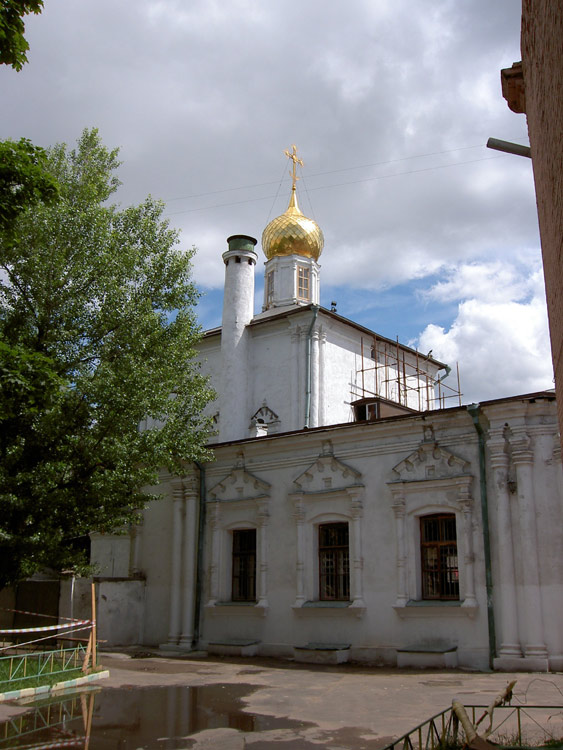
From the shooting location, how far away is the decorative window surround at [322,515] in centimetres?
Result: 1442

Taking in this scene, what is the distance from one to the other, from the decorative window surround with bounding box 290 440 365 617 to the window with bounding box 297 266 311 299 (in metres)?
11.3

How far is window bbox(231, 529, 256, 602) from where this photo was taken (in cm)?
1634

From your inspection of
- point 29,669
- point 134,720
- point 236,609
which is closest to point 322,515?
point 236,609

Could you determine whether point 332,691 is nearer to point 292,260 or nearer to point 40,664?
point 40,664

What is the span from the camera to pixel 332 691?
10578 mm

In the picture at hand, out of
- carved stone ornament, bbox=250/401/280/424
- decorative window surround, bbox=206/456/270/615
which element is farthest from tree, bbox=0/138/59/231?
carved stone ornament, bbox=250/401/280/424

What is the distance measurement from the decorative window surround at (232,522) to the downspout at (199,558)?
0.26 m

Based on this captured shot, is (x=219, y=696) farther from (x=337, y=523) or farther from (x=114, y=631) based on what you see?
(x=114, y=631)

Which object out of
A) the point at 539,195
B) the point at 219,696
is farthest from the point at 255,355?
the point at 539,195

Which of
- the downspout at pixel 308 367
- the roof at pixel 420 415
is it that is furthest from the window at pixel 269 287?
the roof at pixel 420 415

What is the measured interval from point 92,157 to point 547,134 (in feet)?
42.8

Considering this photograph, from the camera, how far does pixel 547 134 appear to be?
197 inches

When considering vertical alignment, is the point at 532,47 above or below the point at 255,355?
below

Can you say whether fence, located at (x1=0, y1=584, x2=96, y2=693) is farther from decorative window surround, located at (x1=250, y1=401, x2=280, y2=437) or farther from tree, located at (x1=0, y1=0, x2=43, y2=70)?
decorative window surround, located at (x1=250, y1=401, x2=280, y2=437)
